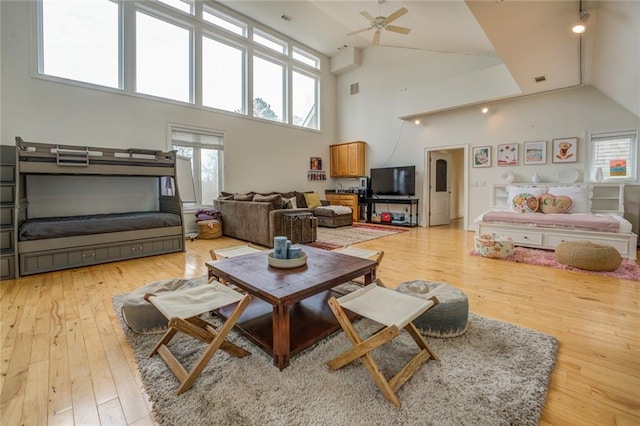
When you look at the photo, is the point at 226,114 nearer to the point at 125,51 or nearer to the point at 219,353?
the point at 125,51

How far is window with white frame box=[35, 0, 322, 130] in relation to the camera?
464cm

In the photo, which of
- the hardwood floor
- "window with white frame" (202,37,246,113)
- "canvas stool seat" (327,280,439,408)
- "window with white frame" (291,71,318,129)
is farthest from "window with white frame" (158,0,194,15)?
"canvas stool seat" (327,280,439,408)

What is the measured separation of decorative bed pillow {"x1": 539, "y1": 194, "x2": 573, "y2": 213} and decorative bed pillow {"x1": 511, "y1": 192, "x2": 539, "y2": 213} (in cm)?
11

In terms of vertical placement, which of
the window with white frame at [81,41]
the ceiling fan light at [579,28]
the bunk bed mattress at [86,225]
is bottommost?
the bunk bed mattress at [86,225]

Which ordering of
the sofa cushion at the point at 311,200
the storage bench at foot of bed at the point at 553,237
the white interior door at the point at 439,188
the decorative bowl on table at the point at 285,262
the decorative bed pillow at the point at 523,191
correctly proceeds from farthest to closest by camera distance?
the sofa cushion at the point at 311,200 < the white interior door at the point at 439,188 < the decorative bed pillow at the point at 523,191 < the storage bench at foot of bed at the point at 553,237 < the decorative bowl on table at the point at 285,262

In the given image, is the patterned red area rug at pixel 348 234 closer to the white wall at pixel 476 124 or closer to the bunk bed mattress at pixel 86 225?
the white wall at pixel 476 124

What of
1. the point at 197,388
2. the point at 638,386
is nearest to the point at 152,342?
the point at 197,388

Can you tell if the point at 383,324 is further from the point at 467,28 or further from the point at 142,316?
the point at 467,28

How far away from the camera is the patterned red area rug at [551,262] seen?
323cm

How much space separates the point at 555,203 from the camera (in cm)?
463

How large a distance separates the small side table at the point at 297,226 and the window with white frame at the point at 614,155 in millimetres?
5129

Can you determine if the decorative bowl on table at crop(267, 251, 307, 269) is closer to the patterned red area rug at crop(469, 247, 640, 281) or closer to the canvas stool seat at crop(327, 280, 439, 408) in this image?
the canvas stool seat at crop(327, 280, 439, 408)

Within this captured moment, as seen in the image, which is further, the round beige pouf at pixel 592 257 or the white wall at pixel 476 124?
the white wall at pixel 476 124

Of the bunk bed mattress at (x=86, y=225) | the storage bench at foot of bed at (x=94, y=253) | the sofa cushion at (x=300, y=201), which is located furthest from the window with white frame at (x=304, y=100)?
the storage bench at foot of bed at (x=94, y=253)
